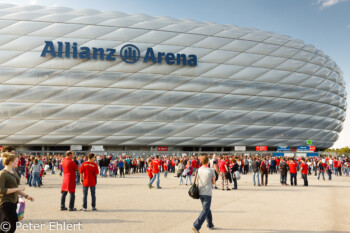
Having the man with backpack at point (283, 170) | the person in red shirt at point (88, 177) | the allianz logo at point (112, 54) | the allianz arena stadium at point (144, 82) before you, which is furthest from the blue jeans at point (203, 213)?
the allianz logo at point (112, 54)

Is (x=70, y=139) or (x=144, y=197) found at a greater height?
(x=70, y=139)

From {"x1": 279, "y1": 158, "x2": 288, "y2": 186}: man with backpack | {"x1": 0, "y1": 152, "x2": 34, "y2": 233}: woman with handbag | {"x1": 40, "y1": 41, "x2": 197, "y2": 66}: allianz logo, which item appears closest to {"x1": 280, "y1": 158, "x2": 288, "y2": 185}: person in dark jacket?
{"x1": 279, "y1": 158, "x2": 288, "y2": 186}: man with backpack

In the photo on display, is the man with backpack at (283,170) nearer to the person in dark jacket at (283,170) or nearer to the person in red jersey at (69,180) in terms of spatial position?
the person in dark jacket at (283,170)

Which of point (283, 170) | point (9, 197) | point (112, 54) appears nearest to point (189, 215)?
point (9, 197)

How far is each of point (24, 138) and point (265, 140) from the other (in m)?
29.6

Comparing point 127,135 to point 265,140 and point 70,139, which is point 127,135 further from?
point 265,140

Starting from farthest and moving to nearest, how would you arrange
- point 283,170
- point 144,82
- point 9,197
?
point 144,82, point 283,170, point 9,197

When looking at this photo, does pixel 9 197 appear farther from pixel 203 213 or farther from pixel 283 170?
pixel 283 170

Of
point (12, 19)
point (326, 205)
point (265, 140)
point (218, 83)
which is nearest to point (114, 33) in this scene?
point (12, 19)

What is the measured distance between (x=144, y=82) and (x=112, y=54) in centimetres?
482

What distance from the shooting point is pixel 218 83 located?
127ft

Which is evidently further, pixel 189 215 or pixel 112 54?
pixel 112 54

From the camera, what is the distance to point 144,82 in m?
36.4

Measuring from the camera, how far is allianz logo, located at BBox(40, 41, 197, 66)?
3419 cm
